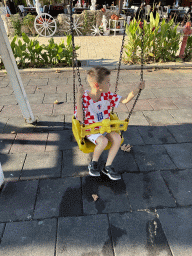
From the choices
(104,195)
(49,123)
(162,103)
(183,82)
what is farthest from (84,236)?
(183,82)

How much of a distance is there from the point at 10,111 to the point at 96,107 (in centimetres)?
220

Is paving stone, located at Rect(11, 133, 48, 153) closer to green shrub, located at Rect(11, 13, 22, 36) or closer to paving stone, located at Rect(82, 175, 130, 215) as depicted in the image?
paving stone, located at Rect(82, 175, 130, 215)

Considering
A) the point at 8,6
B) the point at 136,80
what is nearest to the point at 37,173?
the point at 136,80

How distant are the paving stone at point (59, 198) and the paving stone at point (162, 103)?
7.62 ft

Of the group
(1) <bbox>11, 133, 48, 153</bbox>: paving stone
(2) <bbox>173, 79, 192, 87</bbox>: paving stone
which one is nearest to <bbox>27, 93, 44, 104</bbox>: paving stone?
(1) <bbox>11, 133, 48, 153</bbox>: paving stone

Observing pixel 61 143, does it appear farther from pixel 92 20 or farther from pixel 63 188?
pixel 92 20

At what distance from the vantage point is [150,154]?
258 cm

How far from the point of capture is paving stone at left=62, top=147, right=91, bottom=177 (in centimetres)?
230

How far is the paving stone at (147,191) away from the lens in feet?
6.39

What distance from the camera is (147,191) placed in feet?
6.82

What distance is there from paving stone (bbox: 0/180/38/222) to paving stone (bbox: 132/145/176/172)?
4.35ft

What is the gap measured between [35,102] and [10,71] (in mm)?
1235

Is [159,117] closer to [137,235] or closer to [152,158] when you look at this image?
[152,158]

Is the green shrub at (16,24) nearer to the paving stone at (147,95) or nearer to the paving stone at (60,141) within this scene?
the paving stone at (147,95)
